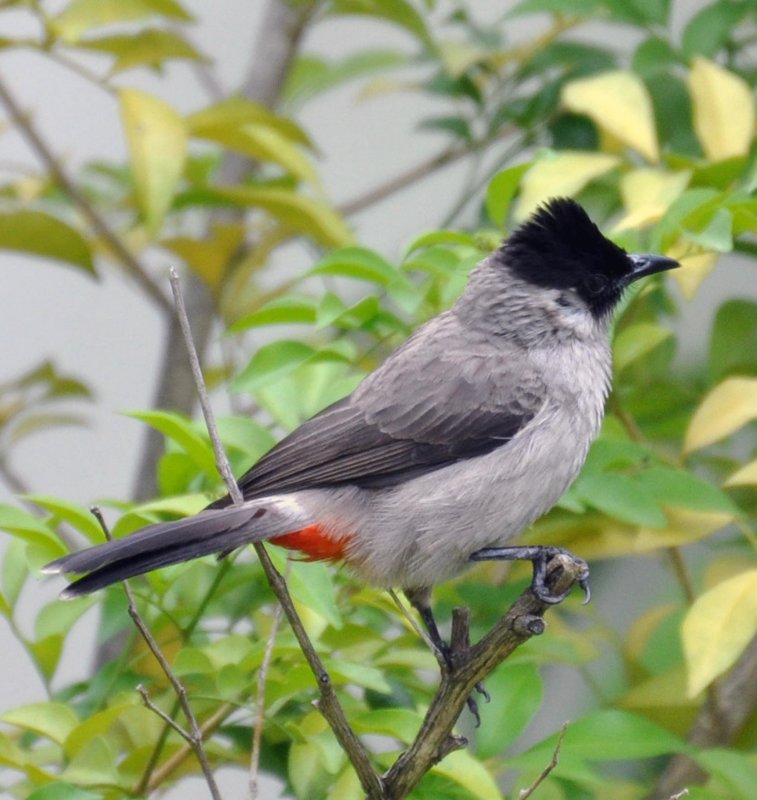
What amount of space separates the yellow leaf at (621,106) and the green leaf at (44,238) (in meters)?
1.04

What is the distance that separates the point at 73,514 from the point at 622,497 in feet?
2.70

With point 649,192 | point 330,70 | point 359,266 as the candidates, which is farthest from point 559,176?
point 330,70

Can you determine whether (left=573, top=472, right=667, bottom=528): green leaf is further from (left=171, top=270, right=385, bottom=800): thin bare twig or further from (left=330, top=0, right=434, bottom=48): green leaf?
(left=330, top=0, right=434, bottom=48): green leaf

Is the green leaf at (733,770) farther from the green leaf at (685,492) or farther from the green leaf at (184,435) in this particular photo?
the green leaf at (184,435)

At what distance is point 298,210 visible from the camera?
8.71 ft

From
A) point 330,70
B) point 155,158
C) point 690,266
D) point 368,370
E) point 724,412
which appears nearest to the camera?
point 724,412

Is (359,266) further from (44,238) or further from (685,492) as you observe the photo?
(44,238)

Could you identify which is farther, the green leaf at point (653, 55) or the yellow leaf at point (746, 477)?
the green leaf at point (653, 55)

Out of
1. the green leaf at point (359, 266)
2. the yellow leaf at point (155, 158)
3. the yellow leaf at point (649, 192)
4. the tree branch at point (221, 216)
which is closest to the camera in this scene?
the green leaf at point (359, 266)

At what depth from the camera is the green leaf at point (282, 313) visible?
6.75ft

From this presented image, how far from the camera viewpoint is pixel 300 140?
2.84m

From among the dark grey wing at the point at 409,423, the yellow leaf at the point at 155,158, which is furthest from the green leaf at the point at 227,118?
the dark grey wing at the point at 409,423

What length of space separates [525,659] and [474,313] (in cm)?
59

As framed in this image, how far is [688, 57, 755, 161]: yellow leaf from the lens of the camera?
2373 millimetres
